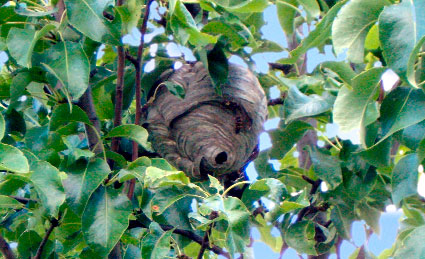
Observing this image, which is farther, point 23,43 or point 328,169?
point 328,169

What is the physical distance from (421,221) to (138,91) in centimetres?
109

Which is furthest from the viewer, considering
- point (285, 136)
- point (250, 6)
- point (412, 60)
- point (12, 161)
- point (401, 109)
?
point (285, 136)

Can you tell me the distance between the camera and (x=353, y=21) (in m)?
1.29

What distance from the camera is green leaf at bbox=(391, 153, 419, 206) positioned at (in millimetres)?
1423

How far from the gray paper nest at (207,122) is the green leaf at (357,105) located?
52 cm

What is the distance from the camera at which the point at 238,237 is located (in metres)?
1.17

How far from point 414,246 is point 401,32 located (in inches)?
17.2

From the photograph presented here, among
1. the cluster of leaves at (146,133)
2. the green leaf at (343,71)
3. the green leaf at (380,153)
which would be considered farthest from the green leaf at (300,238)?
the green leaf at (343,71)

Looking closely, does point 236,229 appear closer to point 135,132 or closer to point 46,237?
point 135,132

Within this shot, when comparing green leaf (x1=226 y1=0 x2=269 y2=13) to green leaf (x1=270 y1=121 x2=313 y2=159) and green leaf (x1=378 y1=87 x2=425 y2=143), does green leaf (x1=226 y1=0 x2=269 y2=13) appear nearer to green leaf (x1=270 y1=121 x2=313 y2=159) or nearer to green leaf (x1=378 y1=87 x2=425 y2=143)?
green leaf (x1=378 y1=87 x2=425 y2=143)

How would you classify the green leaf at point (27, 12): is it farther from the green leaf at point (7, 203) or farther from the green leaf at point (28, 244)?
the green leaf at point (28, 244)

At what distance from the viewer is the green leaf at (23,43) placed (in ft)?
4.37

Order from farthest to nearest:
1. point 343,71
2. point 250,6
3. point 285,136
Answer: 1. point 285,136
2. point 343,71
3. point 250,6

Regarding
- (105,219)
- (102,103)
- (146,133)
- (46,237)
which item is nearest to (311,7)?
(146,133)
